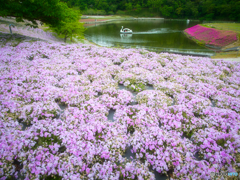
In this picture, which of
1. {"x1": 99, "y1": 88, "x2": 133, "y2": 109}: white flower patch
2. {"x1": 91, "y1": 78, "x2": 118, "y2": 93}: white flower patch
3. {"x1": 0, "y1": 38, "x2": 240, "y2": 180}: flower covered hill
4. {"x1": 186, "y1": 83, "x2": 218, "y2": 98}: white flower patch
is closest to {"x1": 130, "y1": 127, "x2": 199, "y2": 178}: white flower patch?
{"x1": 0, "y1": 38, "x2": 240, "y2": 180}: flower covered hill

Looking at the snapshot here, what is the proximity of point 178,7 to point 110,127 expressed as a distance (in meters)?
144

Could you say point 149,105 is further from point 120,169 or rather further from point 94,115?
point 120,169

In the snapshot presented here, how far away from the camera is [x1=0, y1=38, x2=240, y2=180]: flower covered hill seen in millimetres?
3172

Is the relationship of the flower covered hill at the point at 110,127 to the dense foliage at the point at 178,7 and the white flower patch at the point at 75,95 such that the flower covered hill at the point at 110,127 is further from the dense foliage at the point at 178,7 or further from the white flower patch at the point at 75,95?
the dense foliage at the point at 178,7

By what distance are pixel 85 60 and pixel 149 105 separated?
A: 6587 mm

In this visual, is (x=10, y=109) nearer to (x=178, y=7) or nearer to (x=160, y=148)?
(x=160, y=148)

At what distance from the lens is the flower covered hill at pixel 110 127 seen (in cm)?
317

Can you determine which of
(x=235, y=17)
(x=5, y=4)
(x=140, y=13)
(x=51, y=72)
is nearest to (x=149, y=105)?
(x=51, y=72)

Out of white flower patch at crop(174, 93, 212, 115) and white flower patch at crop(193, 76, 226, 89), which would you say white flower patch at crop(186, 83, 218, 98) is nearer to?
white flower patch at crop(193, 76, 226, 89)

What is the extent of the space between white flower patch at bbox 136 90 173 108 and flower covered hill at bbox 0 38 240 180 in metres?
0.04

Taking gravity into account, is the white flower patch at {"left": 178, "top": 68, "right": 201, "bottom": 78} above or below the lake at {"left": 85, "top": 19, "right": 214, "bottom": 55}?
below

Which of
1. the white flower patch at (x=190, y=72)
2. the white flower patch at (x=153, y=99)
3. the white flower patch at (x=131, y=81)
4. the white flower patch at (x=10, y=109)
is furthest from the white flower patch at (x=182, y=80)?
the white flower patch at (x=10, y=109)

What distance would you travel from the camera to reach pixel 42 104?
4883mm

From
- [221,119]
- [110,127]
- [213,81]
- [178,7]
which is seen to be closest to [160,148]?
[110,127]
